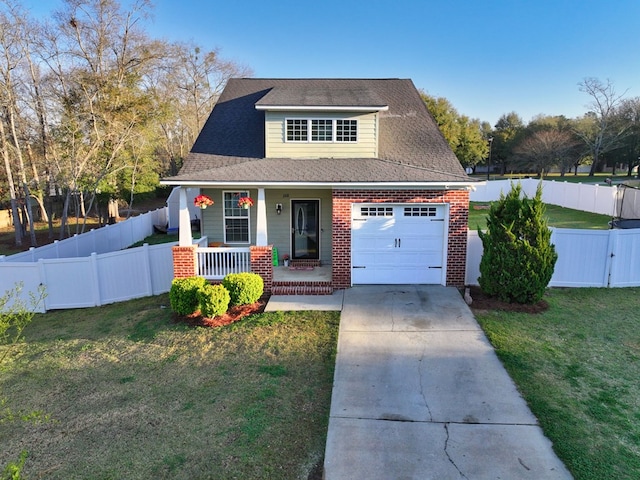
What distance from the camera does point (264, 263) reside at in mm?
10234

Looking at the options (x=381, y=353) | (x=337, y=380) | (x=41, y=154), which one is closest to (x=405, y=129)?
(x=381, y=353)

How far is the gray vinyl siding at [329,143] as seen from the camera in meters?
11.7

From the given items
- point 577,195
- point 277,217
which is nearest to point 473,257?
point 277,217

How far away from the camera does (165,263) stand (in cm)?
1118

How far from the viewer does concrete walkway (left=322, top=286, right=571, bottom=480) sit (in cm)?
438

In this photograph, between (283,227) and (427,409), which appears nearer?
(427,409)

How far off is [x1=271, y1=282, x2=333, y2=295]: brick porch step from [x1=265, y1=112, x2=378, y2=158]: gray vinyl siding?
3.83 metres

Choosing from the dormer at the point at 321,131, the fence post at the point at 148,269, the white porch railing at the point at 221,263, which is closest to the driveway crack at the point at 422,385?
the white porch railing at the point at 221,263

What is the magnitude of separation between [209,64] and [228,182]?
33030 mm

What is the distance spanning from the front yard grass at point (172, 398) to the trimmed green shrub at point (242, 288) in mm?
558

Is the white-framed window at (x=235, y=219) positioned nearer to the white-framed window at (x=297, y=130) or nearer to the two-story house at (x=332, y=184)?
the two-story house at (x=332, y=184)

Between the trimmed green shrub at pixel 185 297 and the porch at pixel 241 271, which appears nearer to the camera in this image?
the trimmed green shrub at pixel 185 297

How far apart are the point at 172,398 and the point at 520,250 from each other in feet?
24.2

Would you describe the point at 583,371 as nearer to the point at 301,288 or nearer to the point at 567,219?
the point at 301,288
